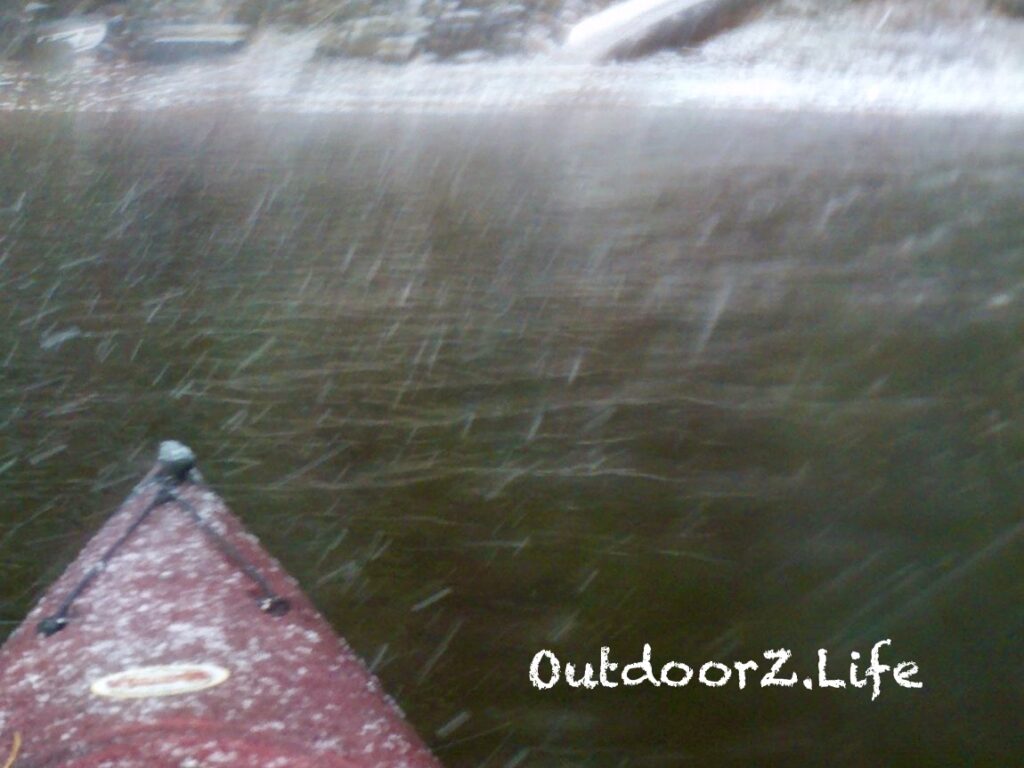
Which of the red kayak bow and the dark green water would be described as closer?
the red kayak bow

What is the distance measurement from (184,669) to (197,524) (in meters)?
0.72

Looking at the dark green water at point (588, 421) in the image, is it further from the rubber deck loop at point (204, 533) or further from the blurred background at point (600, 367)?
the rubber deck loop at point (204, 533)

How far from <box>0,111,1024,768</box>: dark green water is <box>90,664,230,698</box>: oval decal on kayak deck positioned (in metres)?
1.24

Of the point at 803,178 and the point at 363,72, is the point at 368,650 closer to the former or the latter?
the point at 803,178

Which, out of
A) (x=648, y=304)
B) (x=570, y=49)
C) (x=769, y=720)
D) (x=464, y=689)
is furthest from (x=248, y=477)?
(x=570, y=49)

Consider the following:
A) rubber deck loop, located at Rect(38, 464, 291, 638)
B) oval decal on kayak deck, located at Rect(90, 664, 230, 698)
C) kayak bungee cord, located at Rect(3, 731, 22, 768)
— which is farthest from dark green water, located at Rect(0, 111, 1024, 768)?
kayak bungee cord, located at Rect(3, 731, 22, 768)

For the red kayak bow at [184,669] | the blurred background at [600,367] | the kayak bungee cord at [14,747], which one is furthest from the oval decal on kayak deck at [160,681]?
the blurred background at [600,367]

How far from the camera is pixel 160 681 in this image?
7.22 ft

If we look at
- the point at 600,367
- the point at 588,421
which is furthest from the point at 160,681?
the point at 600,367

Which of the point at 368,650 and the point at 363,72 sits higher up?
the point at 368,650

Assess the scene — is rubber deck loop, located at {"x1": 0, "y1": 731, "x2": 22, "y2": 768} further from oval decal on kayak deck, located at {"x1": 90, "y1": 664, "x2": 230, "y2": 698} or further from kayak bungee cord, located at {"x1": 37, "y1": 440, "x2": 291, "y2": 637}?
kayak bungee cord, located at {"x1": 37, "y1": 440, "x2": 291, "y2": 637}

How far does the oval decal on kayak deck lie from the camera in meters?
2.16

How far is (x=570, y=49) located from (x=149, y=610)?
14.4 metres

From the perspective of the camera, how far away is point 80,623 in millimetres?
2521
